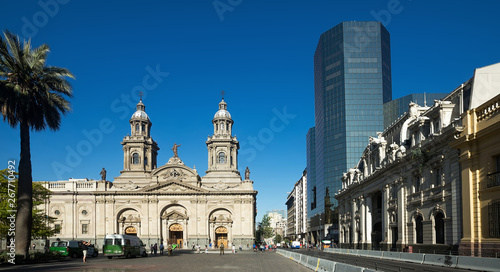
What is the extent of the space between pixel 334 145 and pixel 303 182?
64279 millimetres

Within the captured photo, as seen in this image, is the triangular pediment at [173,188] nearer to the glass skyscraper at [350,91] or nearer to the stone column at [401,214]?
the glass skyscraper at [350,91]

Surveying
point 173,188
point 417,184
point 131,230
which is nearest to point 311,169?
point 173,188

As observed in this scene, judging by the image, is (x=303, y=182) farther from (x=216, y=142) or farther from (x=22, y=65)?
(x=22, y=65)

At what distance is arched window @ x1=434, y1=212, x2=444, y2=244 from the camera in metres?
35.9

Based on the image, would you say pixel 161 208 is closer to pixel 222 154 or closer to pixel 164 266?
pixel 222 154

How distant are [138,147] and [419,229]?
67.5 meters

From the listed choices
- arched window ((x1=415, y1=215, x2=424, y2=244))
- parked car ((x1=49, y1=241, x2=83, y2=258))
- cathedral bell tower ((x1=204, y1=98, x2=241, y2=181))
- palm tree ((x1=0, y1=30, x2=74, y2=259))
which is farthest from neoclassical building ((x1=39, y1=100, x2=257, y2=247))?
palm tree ((x1=0, y1=30, x2=74, y2=259))

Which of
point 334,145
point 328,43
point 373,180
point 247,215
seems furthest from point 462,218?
point 328,43

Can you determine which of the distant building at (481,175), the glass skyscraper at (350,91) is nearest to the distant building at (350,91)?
the glass skyscraper at (350,91)

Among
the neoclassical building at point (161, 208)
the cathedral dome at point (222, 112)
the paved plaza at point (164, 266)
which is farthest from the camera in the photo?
the cathedral dome at point (222, 112)

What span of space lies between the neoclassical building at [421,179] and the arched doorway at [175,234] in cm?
4345

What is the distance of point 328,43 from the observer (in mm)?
131625

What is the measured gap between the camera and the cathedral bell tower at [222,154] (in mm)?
96750

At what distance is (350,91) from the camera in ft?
408
